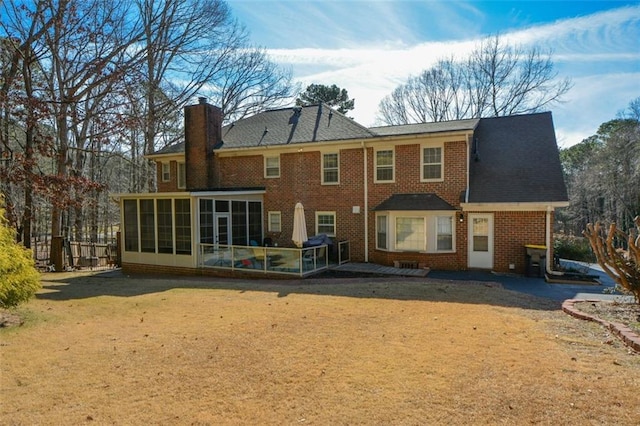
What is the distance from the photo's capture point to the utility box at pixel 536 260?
1268 centimetres

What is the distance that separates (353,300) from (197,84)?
23065 mm

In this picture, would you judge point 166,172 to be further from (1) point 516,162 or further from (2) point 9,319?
(1) point 516,162

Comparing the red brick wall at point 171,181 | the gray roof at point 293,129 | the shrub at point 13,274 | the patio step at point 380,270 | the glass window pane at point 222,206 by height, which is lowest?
the patio step at point 380,270

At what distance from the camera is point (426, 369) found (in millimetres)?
4824

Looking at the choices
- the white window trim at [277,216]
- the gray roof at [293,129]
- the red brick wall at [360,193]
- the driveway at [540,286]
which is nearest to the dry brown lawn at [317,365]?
the driveway at [540,286]

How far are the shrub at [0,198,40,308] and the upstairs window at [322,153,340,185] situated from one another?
10868mm

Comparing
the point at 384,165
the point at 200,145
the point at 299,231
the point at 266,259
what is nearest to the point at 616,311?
the point at 299,231

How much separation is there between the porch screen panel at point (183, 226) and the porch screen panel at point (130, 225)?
225cm

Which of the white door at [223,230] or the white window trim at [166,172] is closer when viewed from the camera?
the white door at [223,230]

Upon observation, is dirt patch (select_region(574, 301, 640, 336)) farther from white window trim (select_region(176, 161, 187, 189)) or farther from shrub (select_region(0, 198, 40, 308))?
white window trim (select_region(176, 161, 187, 189))

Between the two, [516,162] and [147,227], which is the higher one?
[516,162]

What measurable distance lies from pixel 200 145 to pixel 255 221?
4741mm

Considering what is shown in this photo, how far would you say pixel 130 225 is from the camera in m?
16.0

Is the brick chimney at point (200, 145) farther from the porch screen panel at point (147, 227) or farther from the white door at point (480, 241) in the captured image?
the white door at point (480, 241)
